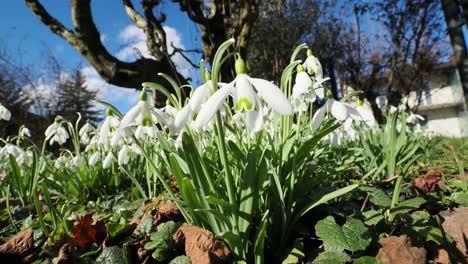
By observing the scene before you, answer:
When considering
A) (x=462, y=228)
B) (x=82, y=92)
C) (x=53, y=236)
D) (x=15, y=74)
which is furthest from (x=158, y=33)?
(x=82, y=92)

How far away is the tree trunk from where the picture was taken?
4.38m

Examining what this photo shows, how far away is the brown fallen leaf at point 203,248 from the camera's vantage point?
2.70 ft

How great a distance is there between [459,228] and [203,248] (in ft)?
2.26

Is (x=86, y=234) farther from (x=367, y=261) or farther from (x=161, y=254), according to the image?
(x=367, y=261)

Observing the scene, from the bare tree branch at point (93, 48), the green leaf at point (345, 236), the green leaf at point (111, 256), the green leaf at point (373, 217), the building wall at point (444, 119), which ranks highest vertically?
the bare tree branch at point (93, 48)

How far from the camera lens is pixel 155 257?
876 mm

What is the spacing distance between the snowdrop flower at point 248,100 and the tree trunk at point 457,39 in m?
4.75

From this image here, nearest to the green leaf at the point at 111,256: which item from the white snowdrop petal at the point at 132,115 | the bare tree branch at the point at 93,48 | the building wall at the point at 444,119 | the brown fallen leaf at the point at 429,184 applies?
the white snowdrop petal at the point at 132,115

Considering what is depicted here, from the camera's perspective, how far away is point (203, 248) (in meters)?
0.83

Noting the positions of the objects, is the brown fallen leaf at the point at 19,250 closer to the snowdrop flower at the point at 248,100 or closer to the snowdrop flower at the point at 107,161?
the snowdrop flower at the point at 248,100

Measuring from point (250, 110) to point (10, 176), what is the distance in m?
2.31

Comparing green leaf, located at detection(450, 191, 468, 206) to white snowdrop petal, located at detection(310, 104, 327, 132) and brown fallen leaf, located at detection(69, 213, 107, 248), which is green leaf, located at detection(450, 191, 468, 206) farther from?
brown fallen leaf, located at detection(69, 213, 107, 248)

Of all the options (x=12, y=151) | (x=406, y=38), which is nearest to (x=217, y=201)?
(x=12, y=151)

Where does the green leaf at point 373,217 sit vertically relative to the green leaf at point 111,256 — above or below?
below
